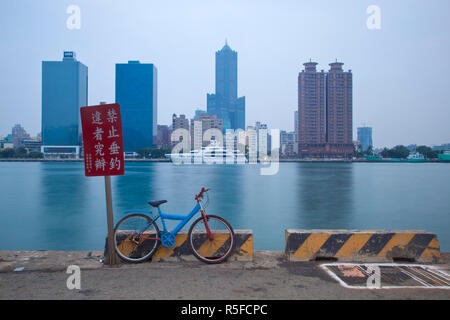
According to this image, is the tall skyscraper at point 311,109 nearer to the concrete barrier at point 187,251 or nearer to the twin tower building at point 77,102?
the twin tower building at point 77,102

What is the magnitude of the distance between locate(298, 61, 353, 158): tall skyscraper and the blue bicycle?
13409 centimetres

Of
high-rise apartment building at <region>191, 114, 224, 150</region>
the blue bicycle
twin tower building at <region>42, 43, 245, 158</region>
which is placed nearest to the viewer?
the blue bicycle

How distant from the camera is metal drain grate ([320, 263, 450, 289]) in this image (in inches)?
159

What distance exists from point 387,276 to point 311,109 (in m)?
139

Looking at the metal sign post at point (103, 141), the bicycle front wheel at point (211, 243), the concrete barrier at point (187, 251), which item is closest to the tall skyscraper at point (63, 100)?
the metal sign post at point (103, 141)

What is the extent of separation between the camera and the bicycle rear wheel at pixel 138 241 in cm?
496

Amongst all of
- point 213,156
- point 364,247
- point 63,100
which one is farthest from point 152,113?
point 364,247

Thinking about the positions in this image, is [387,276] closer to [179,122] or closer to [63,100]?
[63,100]

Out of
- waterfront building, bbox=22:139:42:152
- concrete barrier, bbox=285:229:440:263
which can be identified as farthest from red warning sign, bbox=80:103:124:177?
waterfront building, bbox=22:139:42:152

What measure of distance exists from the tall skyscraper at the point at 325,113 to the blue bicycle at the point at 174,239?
13409cm

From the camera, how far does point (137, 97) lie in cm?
13075

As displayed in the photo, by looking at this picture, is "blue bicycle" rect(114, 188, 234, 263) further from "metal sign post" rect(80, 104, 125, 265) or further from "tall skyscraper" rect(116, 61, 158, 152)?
"tall skyscraper" rect(116, 61, 158, 152)
